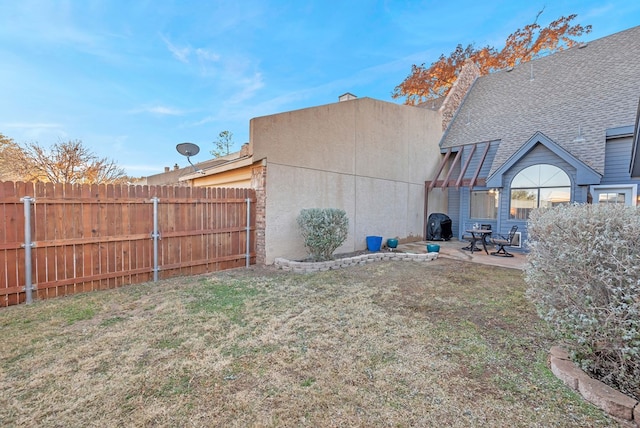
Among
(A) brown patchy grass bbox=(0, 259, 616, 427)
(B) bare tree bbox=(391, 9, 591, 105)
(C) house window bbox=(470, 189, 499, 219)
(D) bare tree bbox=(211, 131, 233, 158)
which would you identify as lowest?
(A) brown patchy grass bbox=(0, 259, 616, 427)

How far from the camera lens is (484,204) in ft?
39.4

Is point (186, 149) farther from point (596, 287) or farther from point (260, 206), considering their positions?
point (596, 287)

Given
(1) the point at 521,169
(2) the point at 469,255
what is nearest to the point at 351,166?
(2) the point at 469,255

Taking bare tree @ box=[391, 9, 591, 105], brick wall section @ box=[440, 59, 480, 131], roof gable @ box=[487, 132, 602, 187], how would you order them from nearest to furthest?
1. roof gable @ box=[487, 132, 602, 187]
2. brick wall section @ box=[440, 59, 480, 131]
3. bare tree @ box=[391, 9, 591, 105]

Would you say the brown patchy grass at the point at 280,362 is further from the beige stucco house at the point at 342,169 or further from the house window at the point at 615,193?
the house window at the point at 615,193

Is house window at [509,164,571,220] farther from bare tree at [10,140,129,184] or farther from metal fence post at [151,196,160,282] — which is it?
bare tree at [10,140,129,184]

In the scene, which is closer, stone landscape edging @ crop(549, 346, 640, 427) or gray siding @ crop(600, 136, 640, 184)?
stone landscape edging @ crop(549, 346, 640, 427)

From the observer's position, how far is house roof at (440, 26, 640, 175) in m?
9.57

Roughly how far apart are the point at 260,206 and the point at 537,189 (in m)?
9.54

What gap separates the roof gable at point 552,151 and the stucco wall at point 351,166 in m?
2.88

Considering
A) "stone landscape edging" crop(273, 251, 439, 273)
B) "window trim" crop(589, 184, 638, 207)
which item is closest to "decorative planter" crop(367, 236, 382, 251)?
"stone landscape edging" crop(273, 251, 439, 273)

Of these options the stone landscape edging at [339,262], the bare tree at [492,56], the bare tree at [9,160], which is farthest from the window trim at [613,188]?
the bare tree at [9,160]

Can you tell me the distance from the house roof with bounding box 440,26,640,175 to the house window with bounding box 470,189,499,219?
4.05ft

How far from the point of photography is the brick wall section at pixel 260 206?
7.39m
